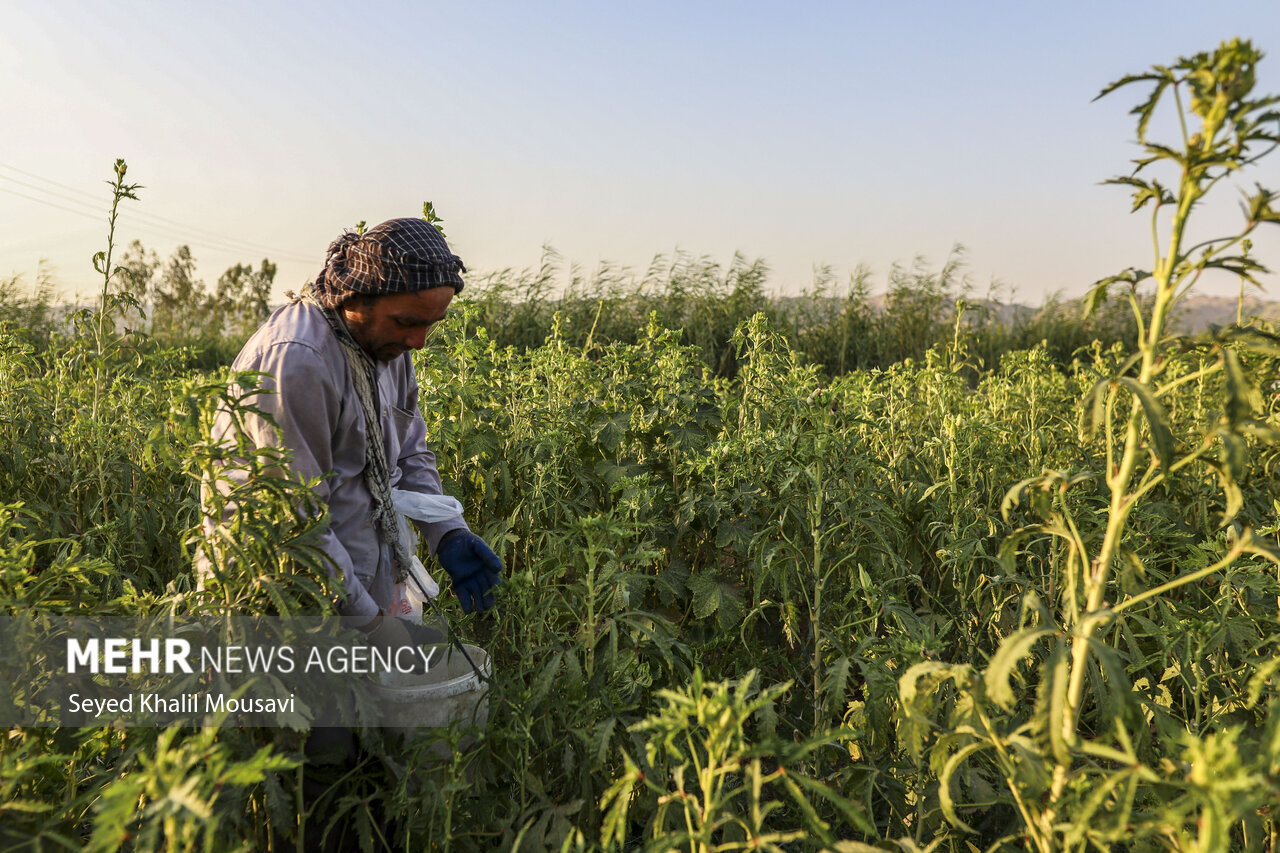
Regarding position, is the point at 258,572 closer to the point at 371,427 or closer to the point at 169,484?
the point at 371,427

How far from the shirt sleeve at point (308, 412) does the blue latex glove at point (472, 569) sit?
12.4 inches

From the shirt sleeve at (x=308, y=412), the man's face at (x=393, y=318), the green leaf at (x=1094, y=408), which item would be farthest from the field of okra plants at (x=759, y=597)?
the man's face at (x=393, y=318)

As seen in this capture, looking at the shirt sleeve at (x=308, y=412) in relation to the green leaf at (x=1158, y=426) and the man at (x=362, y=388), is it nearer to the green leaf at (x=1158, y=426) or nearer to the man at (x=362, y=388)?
the man at (x=362, y=388)

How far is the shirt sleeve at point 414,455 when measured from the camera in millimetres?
2594

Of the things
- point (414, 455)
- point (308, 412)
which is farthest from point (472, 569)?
point (308, 412)

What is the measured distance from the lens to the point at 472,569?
92.2 inches

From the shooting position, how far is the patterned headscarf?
2102mm


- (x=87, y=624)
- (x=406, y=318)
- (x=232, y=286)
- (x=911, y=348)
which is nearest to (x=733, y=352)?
(x=911, y=348)

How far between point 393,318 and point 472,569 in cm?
73

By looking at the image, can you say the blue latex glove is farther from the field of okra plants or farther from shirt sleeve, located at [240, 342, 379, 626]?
shirt sleeve, located at [240, 342, 379, 626]

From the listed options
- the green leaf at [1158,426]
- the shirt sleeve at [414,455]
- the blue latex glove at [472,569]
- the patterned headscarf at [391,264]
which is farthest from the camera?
the shirt sleeve at [414,455]

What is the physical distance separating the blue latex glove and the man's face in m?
0.59

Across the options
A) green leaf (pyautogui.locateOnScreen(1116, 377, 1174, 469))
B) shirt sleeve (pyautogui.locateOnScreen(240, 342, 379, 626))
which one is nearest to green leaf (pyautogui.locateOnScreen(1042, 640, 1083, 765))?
green leaf (pyautogui.locateOnScreen(1116, 377, 1174, 469))

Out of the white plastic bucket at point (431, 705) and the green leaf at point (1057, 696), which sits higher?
the green leaf at point (1057, 696)
